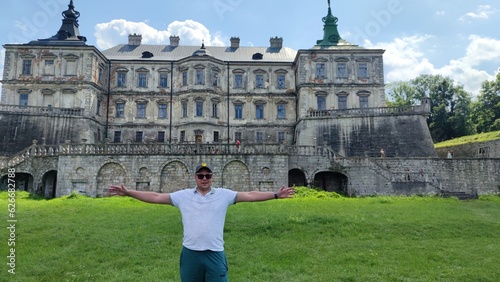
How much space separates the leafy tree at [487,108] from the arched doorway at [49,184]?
5169 cm

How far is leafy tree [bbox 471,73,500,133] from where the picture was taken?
166 ft

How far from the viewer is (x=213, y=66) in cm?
4359

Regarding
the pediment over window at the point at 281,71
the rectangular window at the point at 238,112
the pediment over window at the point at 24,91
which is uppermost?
the pediment over window at the point at 281,71

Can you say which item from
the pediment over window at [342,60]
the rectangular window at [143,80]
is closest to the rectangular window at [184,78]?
the rectangular window at [143,80]

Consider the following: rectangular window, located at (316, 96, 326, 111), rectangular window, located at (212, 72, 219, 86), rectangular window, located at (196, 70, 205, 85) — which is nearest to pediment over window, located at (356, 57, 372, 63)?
rectangular window, located at (316, 96, 326, 111)

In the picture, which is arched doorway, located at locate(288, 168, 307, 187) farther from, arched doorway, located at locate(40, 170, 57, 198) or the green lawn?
arched doorway, located at locate(40, 170, 57, 198)

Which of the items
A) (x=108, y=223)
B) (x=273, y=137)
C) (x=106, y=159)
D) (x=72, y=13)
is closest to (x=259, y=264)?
(x=108, y=223)

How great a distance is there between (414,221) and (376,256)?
18.1 ft

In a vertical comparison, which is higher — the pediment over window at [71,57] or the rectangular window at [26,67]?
the pediment over window at [71,57]

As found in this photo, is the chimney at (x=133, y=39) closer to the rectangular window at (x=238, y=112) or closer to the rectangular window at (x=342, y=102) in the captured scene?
the rectangular window at (x=238, y=112)

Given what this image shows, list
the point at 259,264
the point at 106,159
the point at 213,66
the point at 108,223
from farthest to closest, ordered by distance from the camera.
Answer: the point at 213,66 < the point at 106,159 < the point at 108,223 < the point at 259,264

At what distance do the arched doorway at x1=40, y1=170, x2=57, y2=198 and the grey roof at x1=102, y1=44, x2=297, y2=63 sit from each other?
1886 cm

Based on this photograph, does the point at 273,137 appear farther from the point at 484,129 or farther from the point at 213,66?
the point at 484,129

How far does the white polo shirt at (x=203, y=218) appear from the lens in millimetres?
5410
